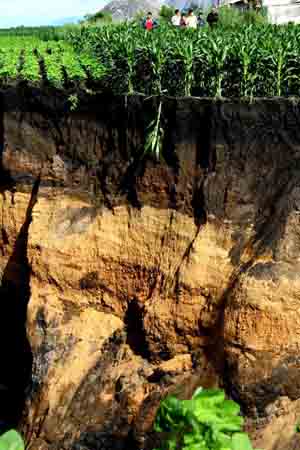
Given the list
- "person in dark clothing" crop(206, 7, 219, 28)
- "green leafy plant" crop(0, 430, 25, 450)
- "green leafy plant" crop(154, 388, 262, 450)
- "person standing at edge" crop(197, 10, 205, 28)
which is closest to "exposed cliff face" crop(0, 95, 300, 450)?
"green leafy plant" crop(154, 388, 262, 450)

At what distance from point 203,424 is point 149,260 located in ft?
20.2

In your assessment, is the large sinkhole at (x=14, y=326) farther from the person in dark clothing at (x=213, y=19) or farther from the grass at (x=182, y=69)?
the person in dark clothing at (x=213, y=19)

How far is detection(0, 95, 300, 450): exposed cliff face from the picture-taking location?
7.38 metres

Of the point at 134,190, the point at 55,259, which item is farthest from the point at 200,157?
the point at 55,259

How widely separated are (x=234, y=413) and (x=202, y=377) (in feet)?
18.9

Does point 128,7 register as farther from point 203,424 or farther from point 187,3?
point 203,424

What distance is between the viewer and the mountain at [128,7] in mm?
27547

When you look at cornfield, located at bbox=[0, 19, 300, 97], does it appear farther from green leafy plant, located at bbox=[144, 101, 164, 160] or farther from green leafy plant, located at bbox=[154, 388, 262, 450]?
green leafy plant, located at bbox=[154, 388, 262, 450]

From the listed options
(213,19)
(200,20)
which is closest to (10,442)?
(213,19)

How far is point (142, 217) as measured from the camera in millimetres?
8344

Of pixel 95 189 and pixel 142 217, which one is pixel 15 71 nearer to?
pixel 95 189

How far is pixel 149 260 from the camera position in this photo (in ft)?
27.3

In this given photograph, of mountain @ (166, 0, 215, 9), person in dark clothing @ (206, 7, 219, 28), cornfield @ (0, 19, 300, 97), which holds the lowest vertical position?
cornfield @ (0, 19, 300, 97)

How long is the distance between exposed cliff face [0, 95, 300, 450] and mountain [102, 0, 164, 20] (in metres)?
19.7
